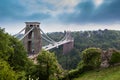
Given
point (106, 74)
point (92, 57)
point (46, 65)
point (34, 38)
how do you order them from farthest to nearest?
point (34, 38) < point (92, 57) < point (106, 74) < point (46, 65)

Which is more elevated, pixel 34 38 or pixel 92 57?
pixel 34 38

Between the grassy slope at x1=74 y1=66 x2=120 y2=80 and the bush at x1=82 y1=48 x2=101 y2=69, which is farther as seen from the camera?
the bush at x1=82 y1=48 x2=101 y2=69

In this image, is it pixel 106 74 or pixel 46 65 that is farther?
pixel 106 74

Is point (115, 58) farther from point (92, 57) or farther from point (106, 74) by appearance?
point (106, 74)

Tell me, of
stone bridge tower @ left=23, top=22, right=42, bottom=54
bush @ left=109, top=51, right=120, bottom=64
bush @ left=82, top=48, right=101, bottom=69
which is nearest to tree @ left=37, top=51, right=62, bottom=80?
bush @ left=82, top=48, right=101, bottom=69

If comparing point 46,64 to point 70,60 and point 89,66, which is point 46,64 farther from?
point 70,60

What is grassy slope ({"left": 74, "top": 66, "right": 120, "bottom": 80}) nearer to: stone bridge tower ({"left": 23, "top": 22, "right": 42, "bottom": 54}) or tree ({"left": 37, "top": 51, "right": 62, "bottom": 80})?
tree ({"left": 37, "top": 51, "right": 62, "bottom": 80})

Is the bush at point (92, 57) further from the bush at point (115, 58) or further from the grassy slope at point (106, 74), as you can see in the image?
the bush at point (115, 58)

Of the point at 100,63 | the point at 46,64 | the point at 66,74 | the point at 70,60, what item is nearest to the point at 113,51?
the point at 100,63

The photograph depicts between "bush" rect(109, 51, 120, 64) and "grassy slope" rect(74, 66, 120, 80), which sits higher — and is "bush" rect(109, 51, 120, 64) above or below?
above

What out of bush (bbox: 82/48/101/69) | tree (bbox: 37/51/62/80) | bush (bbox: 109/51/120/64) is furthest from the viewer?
bush (bbox: 82/48/101/69)

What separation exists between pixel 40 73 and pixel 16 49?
5.19 metres

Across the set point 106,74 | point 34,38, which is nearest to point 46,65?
point 106,74

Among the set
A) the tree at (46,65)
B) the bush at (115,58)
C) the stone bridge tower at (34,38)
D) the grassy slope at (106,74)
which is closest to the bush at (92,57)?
the grassy slope at (106,74)
